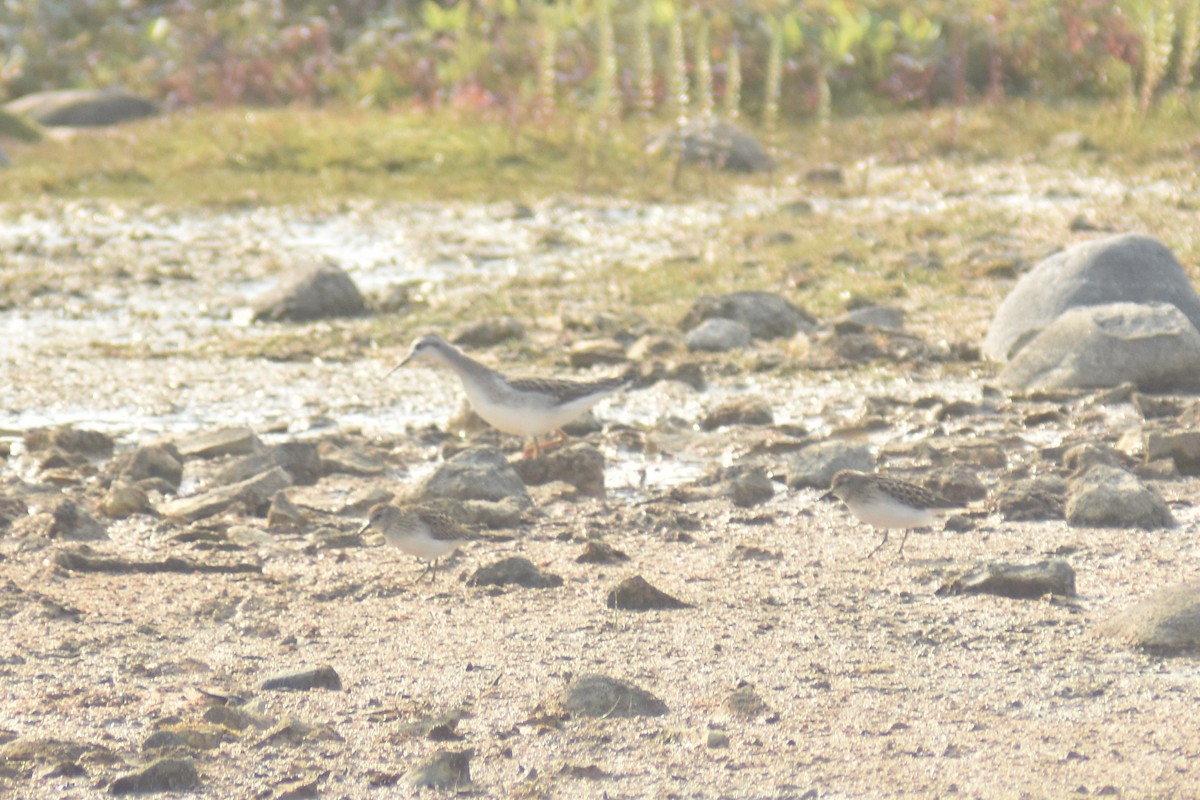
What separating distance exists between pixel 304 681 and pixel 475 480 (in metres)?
2.73

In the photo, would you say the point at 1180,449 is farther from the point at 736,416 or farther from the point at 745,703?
the point at 745,703

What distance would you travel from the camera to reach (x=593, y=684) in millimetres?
5508

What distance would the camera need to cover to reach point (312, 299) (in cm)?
1333

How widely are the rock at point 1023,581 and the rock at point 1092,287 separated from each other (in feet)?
15.0

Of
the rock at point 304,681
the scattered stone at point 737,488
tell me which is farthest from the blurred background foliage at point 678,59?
the rock at point 304,681

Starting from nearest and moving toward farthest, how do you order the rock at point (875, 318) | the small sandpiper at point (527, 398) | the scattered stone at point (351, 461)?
the small sandpiper at point (527, 398) < the scattered stone at point (351, 461) < the rock at point (875, 318)

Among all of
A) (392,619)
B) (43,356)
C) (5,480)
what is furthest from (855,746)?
(43,356)

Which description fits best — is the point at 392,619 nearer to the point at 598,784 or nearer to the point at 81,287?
the point at 598,784

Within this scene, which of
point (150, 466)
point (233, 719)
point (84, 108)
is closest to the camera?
point (233, 719)

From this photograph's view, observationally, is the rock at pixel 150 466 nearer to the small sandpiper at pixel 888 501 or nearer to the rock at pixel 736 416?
the rock at pixel 736 416

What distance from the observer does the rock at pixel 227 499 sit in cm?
821

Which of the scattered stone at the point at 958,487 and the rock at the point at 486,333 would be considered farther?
the rock at the point at 486,333

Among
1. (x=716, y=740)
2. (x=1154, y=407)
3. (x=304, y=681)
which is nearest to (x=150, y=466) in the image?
(x=304, y=681)

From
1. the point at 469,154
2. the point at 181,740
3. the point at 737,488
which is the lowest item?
the point at 469,154
